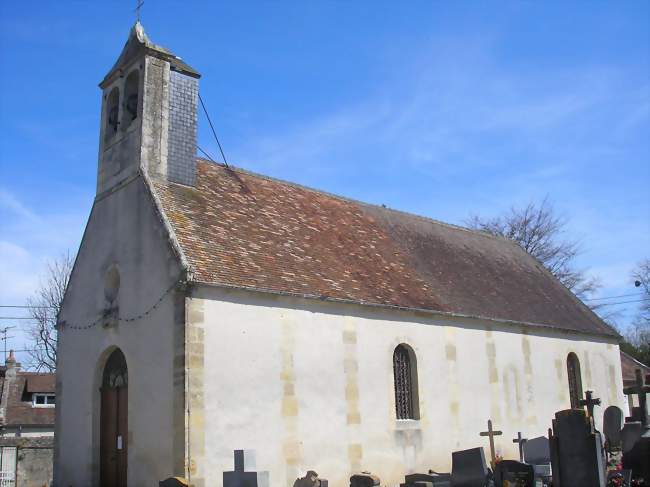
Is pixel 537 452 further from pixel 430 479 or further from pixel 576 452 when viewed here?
pixel 576 452

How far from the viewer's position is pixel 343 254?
19.0 metres

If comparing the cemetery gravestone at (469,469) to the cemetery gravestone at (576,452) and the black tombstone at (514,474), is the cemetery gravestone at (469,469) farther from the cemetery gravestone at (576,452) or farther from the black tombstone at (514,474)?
the cemetery gravestone at (576,452)

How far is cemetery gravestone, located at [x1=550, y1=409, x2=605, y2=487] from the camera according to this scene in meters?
11.4

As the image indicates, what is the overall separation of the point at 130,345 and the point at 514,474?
8514 mm

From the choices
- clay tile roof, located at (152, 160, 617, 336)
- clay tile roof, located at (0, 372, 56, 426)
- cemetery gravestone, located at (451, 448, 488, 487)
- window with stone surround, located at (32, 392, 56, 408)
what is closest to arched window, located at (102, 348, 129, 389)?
clay tile roof, located at (152, 160, 617, 336)

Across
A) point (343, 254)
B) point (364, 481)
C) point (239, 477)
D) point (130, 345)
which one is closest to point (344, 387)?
point (364, 481)

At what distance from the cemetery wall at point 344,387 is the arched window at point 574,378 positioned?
191 centimetres

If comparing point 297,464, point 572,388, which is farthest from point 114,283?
point 572,388

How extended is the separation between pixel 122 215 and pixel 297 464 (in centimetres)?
713

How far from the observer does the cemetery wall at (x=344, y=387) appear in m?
14.1

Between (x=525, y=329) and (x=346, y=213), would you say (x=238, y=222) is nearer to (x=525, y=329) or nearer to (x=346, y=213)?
(x=346, y=213)

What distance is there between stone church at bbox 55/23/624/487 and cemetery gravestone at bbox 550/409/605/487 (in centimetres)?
539

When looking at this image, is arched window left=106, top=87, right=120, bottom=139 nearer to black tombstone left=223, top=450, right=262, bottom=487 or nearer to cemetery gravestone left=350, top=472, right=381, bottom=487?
black tombstone left=223, top=450, right=262, bottom=487

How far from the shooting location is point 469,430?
19.0m
